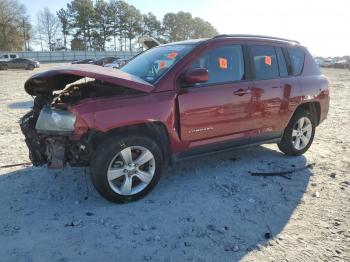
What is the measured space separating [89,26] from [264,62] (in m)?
78.9

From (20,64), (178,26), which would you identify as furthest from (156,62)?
(178,26)

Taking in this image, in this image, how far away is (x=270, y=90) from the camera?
5.21 meters

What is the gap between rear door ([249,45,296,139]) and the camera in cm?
511

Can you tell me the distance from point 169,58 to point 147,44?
7.92 ft

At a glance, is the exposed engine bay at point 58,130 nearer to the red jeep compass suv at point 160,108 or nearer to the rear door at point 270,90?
the red jeep compass suv at point 160,108

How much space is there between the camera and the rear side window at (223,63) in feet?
15.3

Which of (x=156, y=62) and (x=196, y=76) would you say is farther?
(x=156, y=62)

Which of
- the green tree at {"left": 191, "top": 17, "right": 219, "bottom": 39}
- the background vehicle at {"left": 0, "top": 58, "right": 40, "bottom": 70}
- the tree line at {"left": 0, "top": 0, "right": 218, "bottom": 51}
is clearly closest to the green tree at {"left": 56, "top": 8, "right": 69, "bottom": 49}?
the tree line at {"left": 0, "top": 0, "right": 218, "bottom": 51}

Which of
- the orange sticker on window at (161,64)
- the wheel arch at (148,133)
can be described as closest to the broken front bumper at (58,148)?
the wheel arch at (148,133)

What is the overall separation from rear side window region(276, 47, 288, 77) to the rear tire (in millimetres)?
706

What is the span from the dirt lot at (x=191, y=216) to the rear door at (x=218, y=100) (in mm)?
709

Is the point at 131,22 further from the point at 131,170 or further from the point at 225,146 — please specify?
the point at 131,170

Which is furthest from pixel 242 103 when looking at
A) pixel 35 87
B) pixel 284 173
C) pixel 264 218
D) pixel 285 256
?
pixel 35 87

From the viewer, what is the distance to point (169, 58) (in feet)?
15.4
